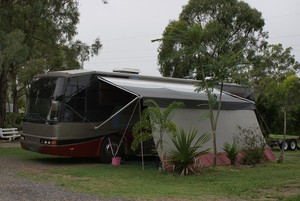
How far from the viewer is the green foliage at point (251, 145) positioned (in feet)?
55.0

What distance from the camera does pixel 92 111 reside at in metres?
16.0

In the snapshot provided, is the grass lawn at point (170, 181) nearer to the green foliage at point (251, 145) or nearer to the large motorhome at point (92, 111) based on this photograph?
the green foliage at point (251, 145)

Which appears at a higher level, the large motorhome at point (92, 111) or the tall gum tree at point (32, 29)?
the tall gum tree at point (32, 29)

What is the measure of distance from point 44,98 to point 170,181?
A: 5.57 meters

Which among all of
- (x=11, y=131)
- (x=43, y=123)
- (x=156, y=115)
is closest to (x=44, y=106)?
(x=43, y=123)

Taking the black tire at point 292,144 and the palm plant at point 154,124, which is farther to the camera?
the black tire at point 292,144

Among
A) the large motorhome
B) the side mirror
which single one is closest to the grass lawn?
the large motorhome

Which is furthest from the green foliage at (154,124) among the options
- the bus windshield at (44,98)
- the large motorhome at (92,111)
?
the bus windshield at (44,98)

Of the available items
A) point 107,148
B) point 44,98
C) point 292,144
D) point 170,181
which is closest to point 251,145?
point 107,148

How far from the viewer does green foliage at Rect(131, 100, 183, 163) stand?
1403 cm

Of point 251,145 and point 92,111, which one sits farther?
point 251,145

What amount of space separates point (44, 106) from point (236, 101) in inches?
281

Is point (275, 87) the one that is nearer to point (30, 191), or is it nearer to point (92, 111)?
point (92, 111)

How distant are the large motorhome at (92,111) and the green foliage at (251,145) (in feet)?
2.04
